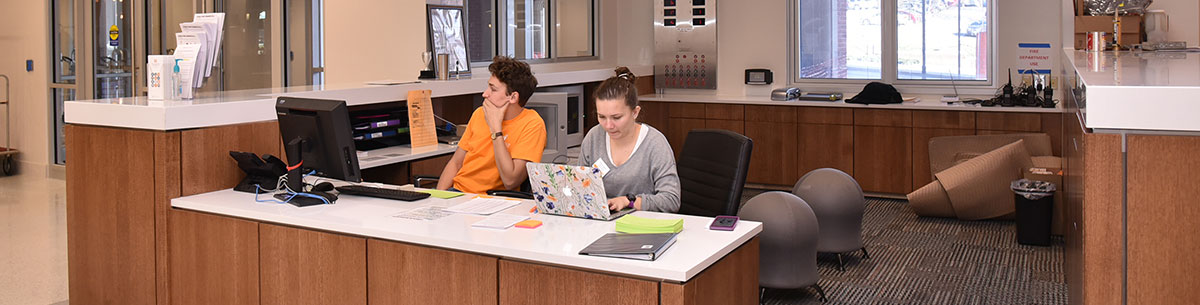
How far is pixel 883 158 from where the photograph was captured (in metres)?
8.40

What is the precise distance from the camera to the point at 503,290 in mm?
3117

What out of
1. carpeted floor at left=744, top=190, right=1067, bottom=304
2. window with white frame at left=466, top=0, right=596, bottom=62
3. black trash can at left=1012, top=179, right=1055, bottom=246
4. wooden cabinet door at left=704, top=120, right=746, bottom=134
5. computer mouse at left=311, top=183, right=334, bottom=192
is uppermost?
window with white frame at left=466, top=0, right=596, bottom=62

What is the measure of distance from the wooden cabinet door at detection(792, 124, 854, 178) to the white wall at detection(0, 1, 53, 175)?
23.2 feet

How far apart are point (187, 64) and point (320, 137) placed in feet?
3.39

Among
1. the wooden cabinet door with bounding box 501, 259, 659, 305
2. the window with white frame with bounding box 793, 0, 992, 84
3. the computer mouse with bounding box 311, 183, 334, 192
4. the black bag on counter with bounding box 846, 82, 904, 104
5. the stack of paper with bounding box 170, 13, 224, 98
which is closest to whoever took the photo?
the wooden cabinet door with bounding box 501, 259, 659, 305

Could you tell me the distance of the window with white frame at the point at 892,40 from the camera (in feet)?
28.6

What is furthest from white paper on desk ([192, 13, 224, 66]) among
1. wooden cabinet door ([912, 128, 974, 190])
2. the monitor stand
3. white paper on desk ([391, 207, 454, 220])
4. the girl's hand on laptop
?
wooden cabinet door ([912, 128, 974, 190])

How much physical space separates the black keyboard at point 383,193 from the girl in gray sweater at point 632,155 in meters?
0.73

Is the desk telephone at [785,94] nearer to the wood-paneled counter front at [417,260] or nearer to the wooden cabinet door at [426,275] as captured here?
the wood-paneled counter front at [417,260]

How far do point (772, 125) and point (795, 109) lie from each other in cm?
26

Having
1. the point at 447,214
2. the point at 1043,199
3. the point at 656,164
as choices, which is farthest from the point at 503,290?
the point at 1043,199

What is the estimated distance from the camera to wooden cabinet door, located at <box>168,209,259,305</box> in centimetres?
375

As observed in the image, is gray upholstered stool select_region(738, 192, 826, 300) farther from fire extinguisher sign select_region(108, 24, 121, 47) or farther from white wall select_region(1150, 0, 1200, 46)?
fire extinguisher sign select_region(108, 24, 121, 47)

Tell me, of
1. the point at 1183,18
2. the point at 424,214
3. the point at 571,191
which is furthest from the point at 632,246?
the point at 1183,18
